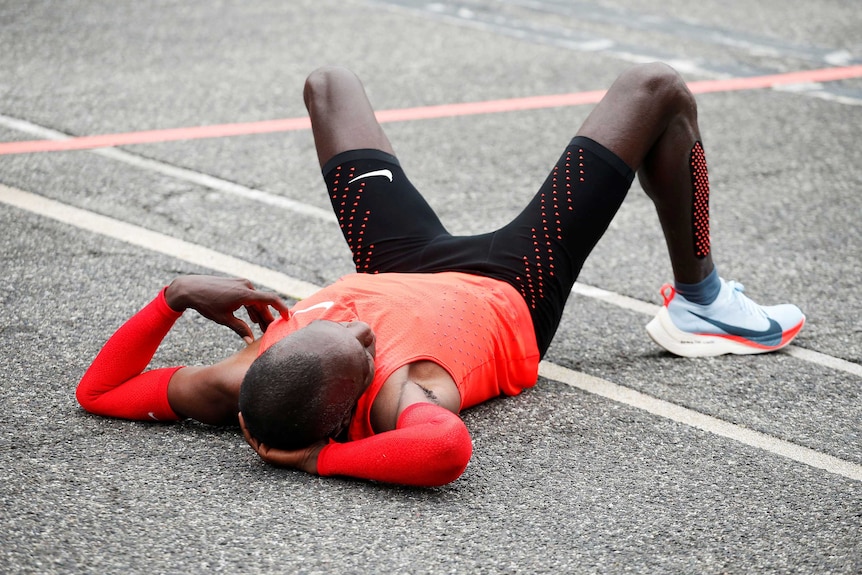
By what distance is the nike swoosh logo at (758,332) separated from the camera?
3.65 meters

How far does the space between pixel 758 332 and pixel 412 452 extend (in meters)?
1.59

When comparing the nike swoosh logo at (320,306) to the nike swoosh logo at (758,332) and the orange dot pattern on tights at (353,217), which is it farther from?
the nike swoosh logo at (758,332)

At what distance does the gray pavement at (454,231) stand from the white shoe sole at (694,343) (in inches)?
2.4

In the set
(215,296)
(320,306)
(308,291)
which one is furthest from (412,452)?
(308,291)

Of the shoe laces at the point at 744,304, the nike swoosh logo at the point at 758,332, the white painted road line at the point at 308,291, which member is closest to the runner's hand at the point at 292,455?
the white painted road line at the point at 308,291

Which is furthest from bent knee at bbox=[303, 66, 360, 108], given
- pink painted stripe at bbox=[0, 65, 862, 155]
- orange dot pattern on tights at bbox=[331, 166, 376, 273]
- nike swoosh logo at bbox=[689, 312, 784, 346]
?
pink painted stripe at bbox=[0, 65, 862, 155]

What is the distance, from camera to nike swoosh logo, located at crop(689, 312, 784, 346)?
365cm

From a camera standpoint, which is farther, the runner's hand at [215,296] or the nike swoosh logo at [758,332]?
the nike swoosh logo at [758,332]

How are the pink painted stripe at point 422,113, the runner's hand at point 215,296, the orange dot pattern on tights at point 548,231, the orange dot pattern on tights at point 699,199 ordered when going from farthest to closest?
the pink painted stripe at point 422,113 < the orange dot pattern on tights at point 699,199 < the orange dot pattern on tights at point 548,231 < the runner's hand at point 215,296

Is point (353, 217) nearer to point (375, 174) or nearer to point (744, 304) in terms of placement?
point (375, 174)

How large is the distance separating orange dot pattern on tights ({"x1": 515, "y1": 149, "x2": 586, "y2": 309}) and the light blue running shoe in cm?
59

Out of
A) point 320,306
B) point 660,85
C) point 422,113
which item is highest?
point 660,85

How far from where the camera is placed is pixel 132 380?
3.06 m

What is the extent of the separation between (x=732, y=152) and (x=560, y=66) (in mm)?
1877
